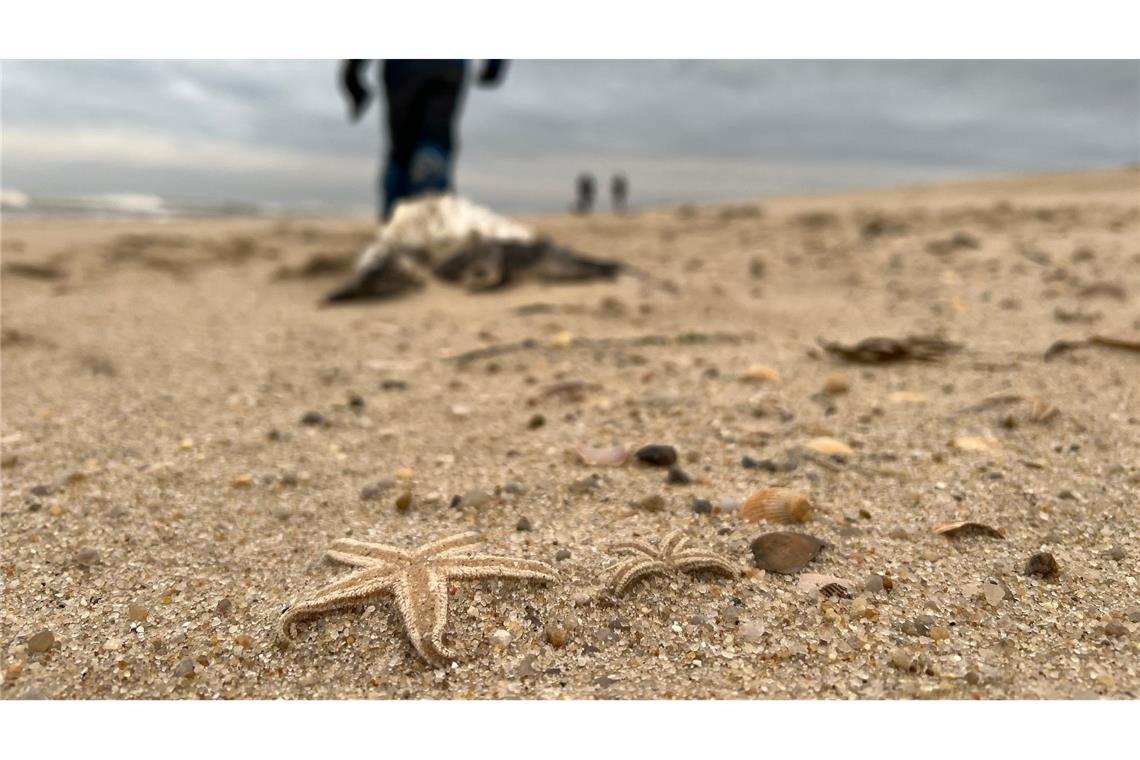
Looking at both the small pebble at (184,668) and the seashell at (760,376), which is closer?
→ the small pebble at (184,668)

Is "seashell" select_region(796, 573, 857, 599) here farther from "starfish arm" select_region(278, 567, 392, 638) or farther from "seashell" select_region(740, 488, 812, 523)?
"starfish arm" select_region(278, 567, 392, 638)

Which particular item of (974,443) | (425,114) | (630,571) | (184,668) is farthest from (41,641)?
(425,114)

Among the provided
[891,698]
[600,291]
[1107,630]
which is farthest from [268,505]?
[600,291]

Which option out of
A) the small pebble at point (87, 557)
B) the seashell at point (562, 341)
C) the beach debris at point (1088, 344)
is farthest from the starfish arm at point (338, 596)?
the beach debris at point (1088, 344)

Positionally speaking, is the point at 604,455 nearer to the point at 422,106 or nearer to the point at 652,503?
the point at 652,503

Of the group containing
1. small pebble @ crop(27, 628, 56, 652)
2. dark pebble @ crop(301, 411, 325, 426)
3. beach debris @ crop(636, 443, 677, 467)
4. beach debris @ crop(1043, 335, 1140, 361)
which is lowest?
small pebble @ crop(27, 628, 56, 652)

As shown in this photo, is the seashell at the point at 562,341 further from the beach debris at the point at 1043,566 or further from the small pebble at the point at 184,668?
the small pebble at the point at 184,668

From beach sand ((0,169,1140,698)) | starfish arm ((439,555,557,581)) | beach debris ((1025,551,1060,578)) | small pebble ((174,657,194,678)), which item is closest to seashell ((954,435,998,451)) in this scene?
beach sand ((0,169,1140,698))
